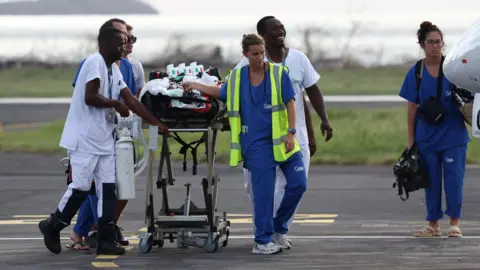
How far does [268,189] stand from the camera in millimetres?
9789

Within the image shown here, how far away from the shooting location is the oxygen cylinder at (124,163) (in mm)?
9797

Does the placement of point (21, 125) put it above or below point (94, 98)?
below

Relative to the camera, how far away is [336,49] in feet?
147

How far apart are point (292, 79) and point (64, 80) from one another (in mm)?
33449

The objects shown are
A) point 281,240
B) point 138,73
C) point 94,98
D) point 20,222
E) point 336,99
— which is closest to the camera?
point 94,98

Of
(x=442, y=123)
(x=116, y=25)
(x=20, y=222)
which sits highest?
(x=116, y=25)

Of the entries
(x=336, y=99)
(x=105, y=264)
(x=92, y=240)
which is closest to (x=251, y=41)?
(x=105, y=264)

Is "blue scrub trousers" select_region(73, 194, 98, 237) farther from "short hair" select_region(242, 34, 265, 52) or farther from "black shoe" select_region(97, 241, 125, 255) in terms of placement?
"short hair" select_region(242, 34, 265, 52)

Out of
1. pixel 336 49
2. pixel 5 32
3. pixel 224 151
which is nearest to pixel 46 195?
pixel 224 151

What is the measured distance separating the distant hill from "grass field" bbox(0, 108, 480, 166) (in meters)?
30.1

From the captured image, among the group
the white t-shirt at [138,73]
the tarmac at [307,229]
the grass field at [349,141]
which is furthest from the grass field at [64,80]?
the white t-shirt at [138,73]

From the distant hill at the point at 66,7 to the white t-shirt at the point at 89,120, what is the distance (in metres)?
44.4

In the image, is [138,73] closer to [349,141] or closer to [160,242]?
[160,242]

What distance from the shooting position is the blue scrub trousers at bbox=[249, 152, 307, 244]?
32.1ft
